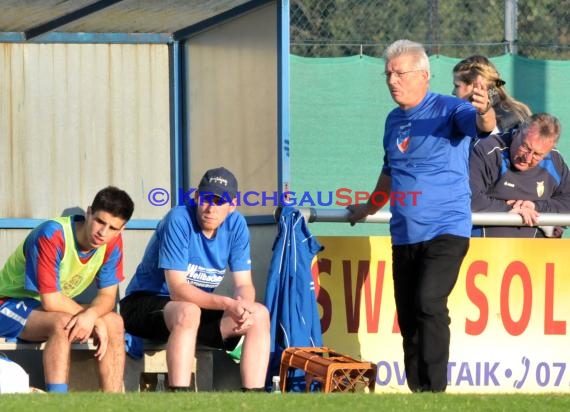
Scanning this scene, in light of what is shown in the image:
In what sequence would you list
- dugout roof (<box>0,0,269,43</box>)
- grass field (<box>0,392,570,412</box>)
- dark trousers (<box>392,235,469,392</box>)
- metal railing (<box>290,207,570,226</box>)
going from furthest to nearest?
dugout roof (<box>0,0,269,43</box>) < metal railing (<box>290,207,570,226</box>) < dark trousers (<box>392,235,469,392</box>) < grass field (<box>0,392,570,412</box>)

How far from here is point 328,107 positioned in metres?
11.5

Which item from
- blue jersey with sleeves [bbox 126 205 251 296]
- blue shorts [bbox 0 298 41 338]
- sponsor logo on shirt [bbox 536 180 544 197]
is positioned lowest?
blue shorts [bbox 0 298 41 338]

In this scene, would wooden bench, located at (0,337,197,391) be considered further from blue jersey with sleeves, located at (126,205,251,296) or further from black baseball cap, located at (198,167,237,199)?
black baseball cap, located at (198,167,237,199)

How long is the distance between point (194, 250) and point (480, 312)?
1915 millimetres

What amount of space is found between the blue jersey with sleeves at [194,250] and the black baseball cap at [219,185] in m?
0.25

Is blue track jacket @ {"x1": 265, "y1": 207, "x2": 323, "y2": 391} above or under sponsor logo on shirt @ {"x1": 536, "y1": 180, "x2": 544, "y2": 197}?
under

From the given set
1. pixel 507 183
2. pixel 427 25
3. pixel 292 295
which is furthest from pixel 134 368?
pixel 427 25

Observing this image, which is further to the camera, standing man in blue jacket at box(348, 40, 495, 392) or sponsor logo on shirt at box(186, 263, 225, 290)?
sponsor logo on shirt at box(186, 263, 225, 290)

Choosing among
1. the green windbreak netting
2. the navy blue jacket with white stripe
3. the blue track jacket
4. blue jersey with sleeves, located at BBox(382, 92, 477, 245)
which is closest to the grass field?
blue jersey with sleeves, located at BBox(382, 92, 477, 245)

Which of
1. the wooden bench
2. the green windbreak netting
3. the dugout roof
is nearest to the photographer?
the wooden bench

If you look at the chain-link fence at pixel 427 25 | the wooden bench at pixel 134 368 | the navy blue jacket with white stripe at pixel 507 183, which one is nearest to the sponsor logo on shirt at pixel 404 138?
the navy blue jacket with white stripe at pixel 507 183

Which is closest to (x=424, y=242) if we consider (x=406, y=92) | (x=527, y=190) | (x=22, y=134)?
(x=406, y=92)

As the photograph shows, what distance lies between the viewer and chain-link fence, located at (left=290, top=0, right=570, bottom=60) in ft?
38.8

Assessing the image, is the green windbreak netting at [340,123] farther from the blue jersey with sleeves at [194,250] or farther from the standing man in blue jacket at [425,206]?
the standing man in blue jacket at [425,206]
